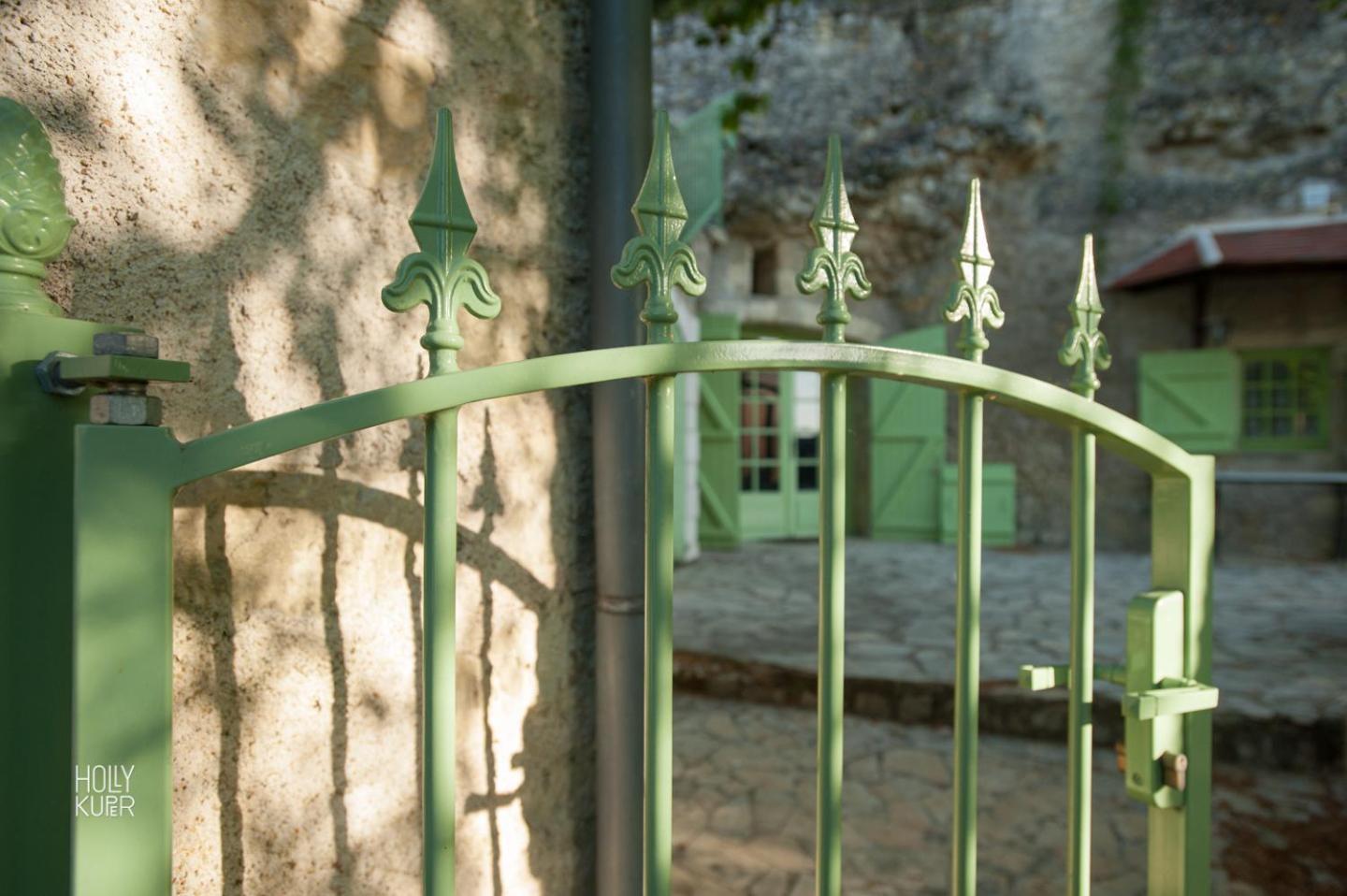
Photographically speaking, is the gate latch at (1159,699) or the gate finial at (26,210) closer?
the gate finial at (26,210)

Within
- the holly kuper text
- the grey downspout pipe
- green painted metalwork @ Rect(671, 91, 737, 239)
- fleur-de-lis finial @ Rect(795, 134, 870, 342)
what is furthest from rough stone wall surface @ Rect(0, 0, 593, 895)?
green painted metalwork @ Rect(671, 91, 737, 239)

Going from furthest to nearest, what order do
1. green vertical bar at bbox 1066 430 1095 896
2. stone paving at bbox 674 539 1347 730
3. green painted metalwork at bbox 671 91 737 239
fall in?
green painted metalwork at bbox 671 91 737 239, stone paving at bbox 674 539 1347 730, green vertical bar at bbox 1066 430 1095 896

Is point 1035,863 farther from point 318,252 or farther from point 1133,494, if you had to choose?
point 1133,494

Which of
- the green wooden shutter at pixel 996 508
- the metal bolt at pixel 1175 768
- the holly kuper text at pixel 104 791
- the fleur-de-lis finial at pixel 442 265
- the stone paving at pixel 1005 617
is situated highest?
the fleur-de-lis finial at pixel 442 265

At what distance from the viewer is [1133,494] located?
8742mm

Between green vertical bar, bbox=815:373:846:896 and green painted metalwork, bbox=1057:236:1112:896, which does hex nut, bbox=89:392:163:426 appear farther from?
green painted metalwork, bbox=1057:236:1112:896

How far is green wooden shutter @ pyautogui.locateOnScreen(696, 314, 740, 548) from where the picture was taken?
855 cm

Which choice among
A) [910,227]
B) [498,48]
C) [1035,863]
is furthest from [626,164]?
[910,227]

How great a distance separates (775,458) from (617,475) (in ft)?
27.0

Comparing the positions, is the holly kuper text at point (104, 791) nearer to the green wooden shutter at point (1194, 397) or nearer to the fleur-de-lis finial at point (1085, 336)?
the fleur-de-lis finial at point (1085, 336)

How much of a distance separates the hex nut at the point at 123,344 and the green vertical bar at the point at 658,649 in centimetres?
50

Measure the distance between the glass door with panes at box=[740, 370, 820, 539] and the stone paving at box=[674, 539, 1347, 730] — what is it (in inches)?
44.5

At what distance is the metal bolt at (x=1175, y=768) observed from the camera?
4.32ft

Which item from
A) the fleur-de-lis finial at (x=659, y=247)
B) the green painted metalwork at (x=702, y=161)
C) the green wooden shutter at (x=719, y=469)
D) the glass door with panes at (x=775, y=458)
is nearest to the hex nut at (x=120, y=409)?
the fleur-de-lis finial at (x=659, y=247)
